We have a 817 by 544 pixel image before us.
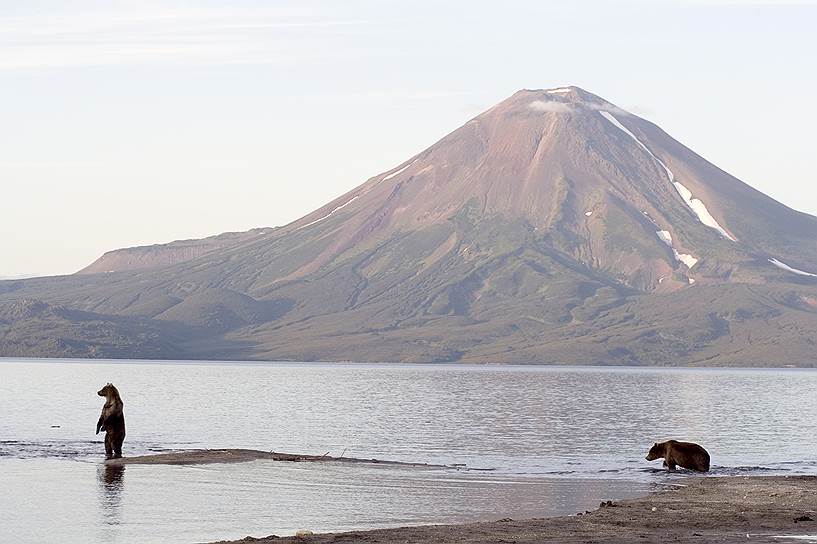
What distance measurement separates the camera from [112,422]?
153 ft

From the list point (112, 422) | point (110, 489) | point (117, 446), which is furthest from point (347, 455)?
point (110, 489)

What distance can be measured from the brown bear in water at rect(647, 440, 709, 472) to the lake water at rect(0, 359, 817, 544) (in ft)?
3.24

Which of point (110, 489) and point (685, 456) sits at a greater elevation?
point (685, 456)

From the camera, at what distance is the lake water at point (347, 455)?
31.8 metres

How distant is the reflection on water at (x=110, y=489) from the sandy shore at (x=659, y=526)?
19.6 feet

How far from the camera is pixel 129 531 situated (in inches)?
1135

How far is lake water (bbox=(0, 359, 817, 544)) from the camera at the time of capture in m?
31.8

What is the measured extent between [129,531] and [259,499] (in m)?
7.04

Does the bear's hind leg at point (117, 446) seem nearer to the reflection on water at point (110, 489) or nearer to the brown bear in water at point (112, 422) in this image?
the brown bear in water at point (112, 422)

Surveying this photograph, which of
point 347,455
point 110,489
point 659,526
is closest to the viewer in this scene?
point 659,526

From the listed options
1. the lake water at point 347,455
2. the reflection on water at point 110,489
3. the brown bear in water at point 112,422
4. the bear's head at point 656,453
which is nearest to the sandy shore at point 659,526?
the lake water at point 347,455

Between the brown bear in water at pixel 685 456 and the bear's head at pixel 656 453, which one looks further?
the bear's head at pixel 656 453

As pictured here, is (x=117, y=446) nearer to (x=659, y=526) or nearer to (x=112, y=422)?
(x=112, y=422)

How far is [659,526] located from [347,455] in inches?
1084
